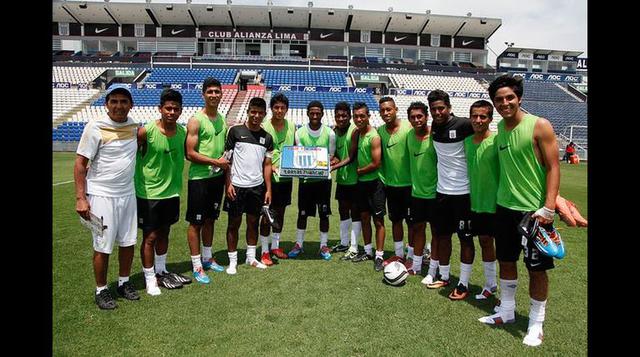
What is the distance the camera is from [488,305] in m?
4.38

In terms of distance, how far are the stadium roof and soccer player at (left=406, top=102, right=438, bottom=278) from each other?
39.5 metres

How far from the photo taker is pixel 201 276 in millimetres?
5004

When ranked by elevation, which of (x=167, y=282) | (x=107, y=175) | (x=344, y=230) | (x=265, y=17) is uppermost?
(x=265, y=17)

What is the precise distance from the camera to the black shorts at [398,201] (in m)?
5.42

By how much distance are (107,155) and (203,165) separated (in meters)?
1.25

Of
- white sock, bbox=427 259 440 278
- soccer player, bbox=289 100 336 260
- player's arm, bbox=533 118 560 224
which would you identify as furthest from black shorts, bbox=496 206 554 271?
soccer player, bbox=289 100 336 260

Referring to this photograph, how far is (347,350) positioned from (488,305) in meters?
1.99

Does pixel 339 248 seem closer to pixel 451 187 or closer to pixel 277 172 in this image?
pixel 277 172

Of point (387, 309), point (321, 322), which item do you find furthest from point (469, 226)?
point (321, 322)

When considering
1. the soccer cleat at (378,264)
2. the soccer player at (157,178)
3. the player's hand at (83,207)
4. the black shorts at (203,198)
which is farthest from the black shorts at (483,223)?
the player's hand at (83,207)

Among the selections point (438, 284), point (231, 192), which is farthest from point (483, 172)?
point (231, 192)

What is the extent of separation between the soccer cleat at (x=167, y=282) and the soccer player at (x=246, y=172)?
735mm

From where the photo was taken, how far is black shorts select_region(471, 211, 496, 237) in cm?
421
